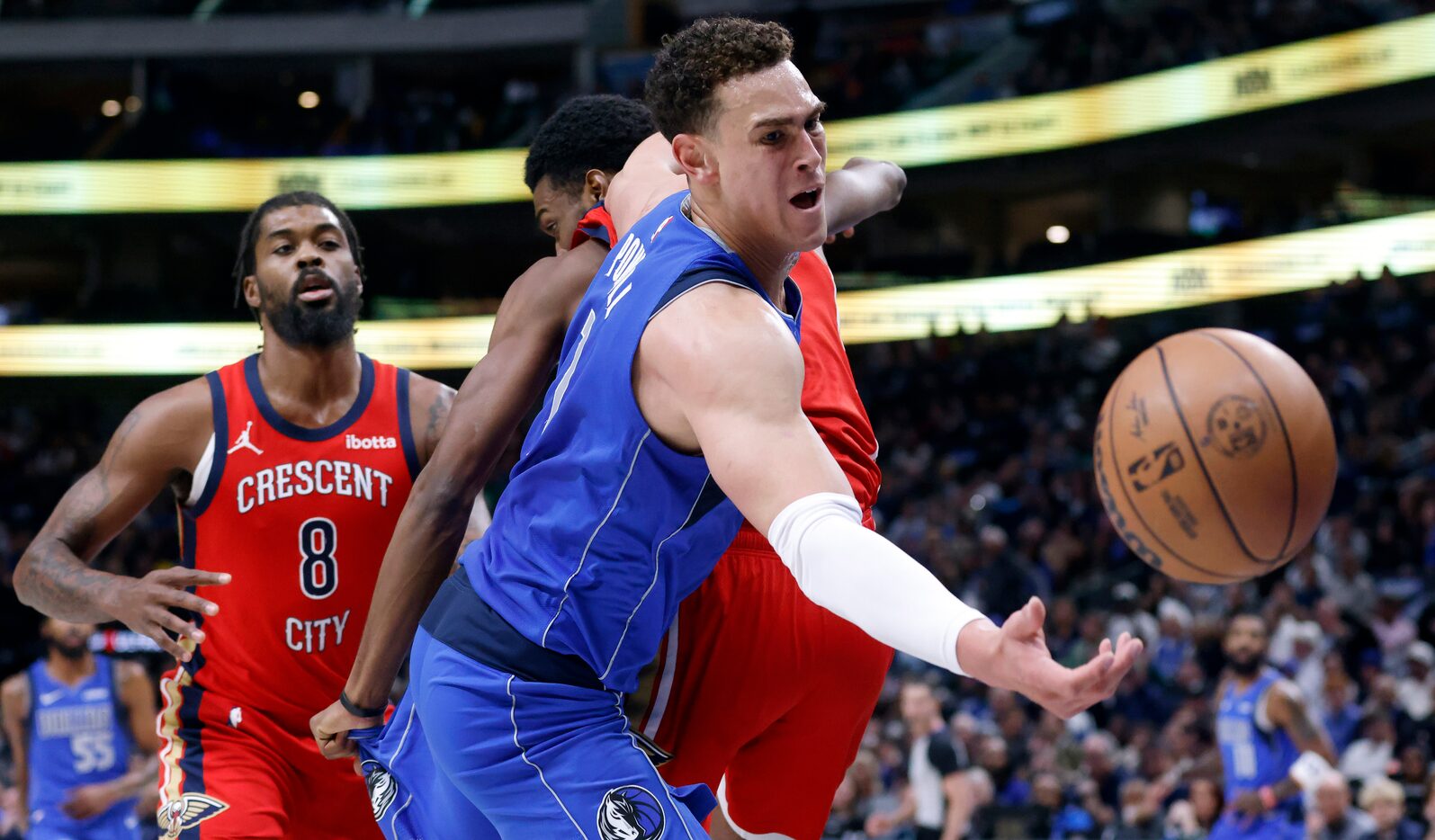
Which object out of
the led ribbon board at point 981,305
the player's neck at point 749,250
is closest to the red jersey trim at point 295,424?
the player's neck at point 749,250

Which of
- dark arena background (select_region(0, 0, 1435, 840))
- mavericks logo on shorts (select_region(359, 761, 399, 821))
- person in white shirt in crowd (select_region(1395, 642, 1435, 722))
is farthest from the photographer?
dark arena background (select_region(0, 0, 1435, 840))

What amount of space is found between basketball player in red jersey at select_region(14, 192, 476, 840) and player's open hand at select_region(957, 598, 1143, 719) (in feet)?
7.24

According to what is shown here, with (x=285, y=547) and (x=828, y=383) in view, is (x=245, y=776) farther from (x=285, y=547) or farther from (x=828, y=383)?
(x=828, y=383)

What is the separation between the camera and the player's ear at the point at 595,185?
3.43m

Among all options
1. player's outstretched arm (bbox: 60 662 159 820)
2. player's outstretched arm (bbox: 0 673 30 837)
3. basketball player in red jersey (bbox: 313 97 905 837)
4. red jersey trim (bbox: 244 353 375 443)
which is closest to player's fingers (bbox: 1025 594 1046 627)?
basketball player in red jersey (bbox: 313 97 905 837)

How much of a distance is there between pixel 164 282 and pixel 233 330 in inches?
170

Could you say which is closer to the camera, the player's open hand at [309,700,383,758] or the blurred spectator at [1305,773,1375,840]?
the player's open hand at [309,700,383,758]

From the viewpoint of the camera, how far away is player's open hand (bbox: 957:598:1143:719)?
176 centimetres

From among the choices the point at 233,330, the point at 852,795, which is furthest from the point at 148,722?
the point at 233,330

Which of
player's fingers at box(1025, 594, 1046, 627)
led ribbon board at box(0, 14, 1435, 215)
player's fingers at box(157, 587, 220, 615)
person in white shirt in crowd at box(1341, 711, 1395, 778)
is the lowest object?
person in white shirt in crowd at box(1341, 711, 1395, 778)

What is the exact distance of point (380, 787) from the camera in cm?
294

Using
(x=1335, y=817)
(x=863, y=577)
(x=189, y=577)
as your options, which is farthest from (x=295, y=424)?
(x=1335, y=817)

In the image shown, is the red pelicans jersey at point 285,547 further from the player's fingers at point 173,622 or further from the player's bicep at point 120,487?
the player's fingers at point 173,622

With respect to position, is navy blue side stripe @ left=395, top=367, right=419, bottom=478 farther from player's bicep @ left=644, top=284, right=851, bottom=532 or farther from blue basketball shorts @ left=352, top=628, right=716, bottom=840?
player's bicep @ left=644, top=284, right=851, bottom=532
